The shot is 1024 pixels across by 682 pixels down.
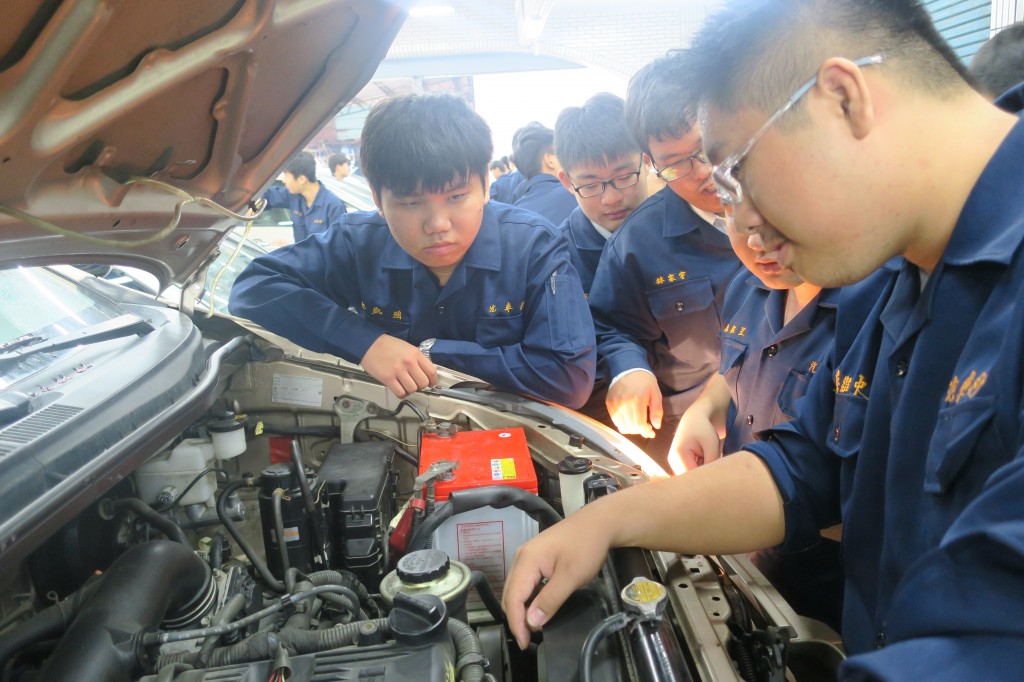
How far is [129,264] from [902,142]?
129 centimetres

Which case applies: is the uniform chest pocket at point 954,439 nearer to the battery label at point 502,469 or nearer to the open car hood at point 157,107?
→ the battery label at point 502,469

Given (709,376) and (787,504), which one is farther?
(709,376)

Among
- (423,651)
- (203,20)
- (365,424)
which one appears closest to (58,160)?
(203,20)

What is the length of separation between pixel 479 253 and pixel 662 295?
0.70 meters

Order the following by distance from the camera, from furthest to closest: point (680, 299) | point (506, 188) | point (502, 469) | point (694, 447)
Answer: point (506, 188) → point (680, 299) → point (694, 447) → point (502, 469)

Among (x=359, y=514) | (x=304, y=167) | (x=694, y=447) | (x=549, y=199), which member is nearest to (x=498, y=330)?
(x=694, y=447)

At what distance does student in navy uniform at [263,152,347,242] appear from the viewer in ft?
18.3

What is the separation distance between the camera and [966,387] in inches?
29.9

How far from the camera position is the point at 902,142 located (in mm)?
806

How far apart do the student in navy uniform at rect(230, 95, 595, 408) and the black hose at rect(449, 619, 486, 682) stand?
2.77ft

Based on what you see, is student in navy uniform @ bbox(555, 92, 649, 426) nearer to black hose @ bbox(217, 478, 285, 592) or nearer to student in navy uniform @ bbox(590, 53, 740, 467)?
student in navy uniform @ bbox(590, 53, 740, 467)

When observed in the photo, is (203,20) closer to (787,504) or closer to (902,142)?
(902,142)

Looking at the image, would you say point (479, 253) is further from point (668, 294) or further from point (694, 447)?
point (694, 447)

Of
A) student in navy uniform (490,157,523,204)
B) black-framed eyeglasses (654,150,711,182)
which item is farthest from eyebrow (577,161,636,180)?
student in navy uniform (490,157,523,204)
